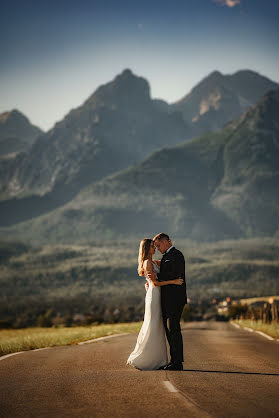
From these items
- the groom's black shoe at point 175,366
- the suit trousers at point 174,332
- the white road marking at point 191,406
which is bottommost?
the groom's black shoe at point 175,366

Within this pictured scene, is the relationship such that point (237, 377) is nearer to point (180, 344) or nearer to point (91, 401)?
point (180, 344)

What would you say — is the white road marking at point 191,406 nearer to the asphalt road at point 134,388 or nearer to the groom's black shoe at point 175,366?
the asphalt road at point 134,388

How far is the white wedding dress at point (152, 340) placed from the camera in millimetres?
12375

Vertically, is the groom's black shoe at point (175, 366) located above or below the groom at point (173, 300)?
below

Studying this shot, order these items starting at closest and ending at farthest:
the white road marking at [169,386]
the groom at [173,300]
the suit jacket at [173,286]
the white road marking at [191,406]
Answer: the white road marking at [191,406] < the white road marking at [169,386] < the groom at [173,300] < the suit jacket at [173,286]

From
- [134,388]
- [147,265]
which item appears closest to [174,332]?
[147,265]

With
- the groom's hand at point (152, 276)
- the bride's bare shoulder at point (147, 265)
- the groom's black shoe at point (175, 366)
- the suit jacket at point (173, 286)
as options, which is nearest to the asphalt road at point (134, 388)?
the groom's black shoe at point (175, 366)

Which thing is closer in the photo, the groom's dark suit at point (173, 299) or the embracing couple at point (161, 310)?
the embracing couple at point (161, 310)

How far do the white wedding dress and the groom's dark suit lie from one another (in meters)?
0.15

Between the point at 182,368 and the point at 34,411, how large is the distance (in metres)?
5.02

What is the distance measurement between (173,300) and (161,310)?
461 millimetres

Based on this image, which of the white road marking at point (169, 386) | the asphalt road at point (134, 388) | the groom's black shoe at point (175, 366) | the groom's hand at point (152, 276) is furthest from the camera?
the groom's hand at point (152, 276)

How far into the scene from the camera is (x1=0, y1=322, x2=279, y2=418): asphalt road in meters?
7.83

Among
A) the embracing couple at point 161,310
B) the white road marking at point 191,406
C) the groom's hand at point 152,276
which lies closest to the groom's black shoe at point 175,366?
the embracing couple at point 161,310
